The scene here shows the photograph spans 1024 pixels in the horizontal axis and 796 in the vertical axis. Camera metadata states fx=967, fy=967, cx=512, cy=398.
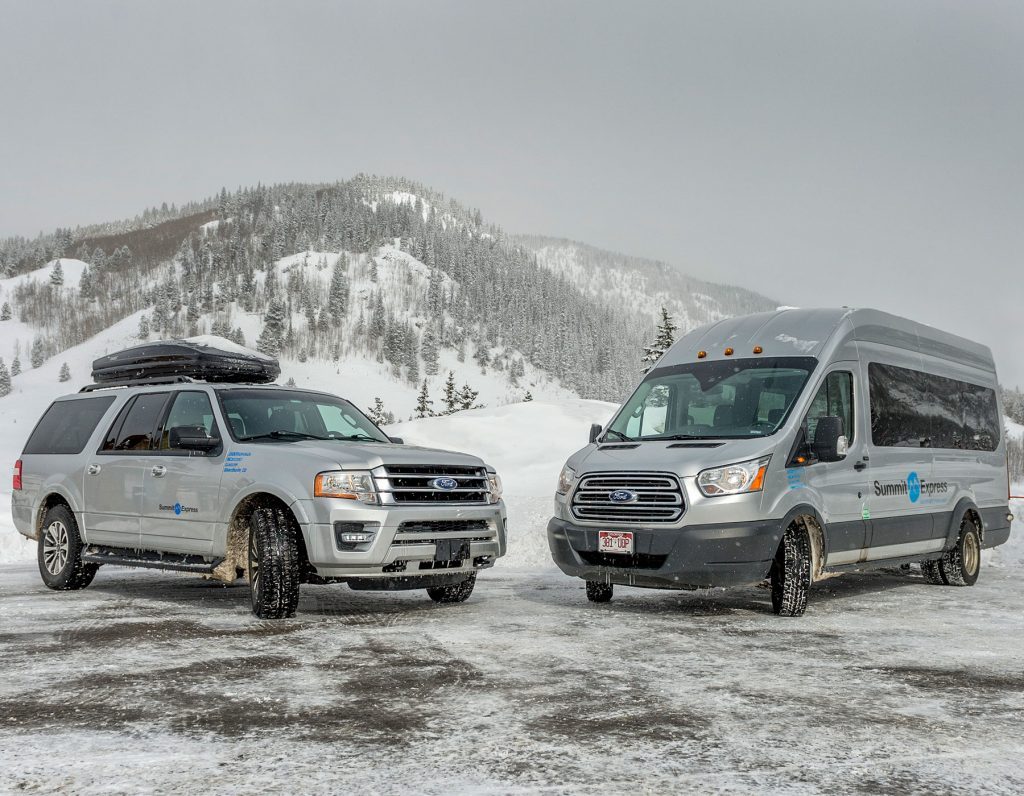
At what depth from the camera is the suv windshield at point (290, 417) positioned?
9.05 meters

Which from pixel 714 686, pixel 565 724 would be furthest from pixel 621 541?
pixel 565 724

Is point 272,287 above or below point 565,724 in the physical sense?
above

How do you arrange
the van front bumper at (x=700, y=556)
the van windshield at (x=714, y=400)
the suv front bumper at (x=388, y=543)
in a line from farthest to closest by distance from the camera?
the van windshield at (x=714, y=400)
the van front bumper at (x=700, y=556)
the suv front bumper at (x=388, y=543)

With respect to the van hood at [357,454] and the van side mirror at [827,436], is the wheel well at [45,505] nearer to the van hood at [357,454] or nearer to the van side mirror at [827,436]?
the van hood at [357,454]

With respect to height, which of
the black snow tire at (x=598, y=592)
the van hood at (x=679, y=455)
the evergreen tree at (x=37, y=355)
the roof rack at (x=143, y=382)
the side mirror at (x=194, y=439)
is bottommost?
the black snow tire at (x=598, y=592)

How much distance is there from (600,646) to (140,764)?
148 inches

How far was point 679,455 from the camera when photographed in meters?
8.55

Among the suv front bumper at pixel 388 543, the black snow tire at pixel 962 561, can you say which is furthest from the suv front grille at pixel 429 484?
the black snow tire at pixel 962 561

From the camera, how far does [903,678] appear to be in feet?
20.1

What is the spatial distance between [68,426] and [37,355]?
17250cm

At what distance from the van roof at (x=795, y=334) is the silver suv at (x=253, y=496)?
2.72 meters

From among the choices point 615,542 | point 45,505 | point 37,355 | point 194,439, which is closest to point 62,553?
point 45,505

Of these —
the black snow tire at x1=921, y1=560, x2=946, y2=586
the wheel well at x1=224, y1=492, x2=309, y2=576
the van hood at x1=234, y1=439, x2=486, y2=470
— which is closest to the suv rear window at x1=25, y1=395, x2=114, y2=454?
the wheel well at x1=224, y1=492, x2=309, y2=576

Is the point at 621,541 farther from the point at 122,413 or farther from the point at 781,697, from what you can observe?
the point at 122,413
